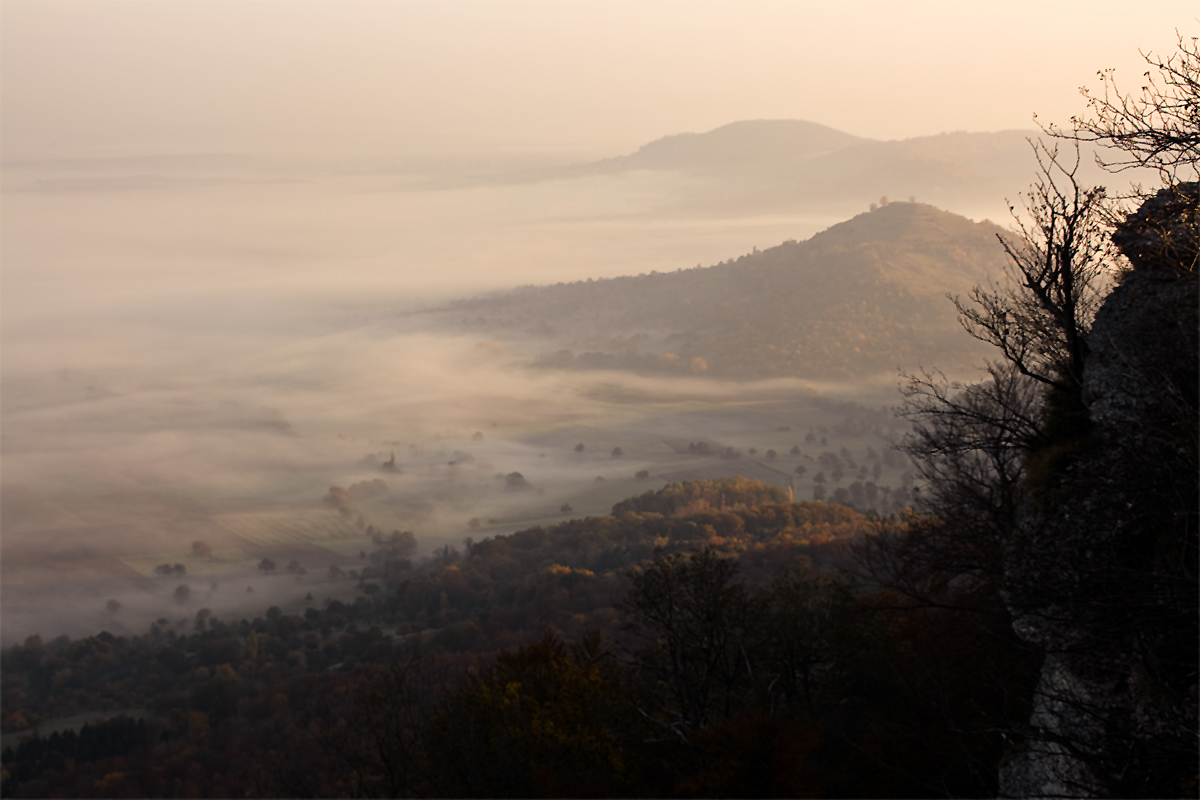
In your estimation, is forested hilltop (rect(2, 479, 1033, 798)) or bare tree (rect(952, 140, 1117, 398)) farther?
→ forested hilltop (rect(2, 479, 1033, 798))

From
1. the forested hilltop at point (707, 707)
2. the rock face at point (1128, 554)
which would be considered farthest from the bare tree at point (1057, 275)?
the forested hilltop at point (707, 707)

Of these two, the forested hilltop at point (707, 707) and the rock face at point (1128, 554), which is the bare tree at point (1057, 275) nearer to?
the rock face at point (1128, 554)

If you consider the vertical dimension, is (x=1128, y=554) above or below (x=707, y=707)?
above

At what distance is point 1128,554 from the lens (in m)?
10.5

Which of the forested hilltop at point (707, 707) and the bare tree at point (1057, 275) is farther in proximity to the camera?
the forested hilltop at point (707, 707)

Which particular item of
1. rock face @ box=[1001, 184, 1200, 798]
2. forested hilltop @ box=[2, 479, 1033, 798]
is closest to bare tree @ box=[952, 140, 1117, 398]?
rock face @ box=[1001, 184, 1200, 798]

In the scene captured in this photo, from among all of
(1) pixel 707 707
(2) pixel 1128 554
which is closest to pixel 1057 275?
(2) pixel 1128 554

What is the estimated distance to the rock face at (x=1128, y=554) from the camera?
9.00m

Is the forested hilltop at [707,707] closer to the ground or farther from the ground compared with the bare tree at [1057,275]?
closer to the ground

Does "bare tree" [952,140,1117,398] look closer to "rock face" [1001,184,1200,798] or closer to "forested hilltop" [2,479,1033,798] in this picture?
"rock face" [1001,184,1200,798]

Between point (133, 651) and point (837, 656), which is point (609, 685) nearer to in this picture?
point (837, 656)

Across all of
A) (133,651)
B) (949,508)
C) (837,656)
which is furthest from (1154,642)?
(133,651)

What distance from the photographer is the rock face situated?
9.00 m

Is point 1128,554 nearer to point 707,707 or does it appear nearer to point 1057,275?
point 1057,275
